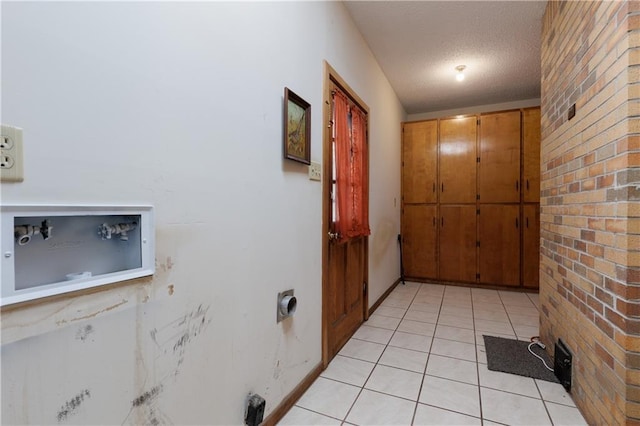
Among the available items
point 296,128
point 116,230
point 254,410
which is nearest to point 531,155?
point 296,128

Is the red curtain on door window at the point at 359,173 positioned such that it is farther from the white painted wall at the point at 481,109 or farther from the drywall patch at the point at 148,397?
the white painted wall at the point at 481,109

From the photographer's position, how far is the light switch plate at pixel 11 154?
613 mm

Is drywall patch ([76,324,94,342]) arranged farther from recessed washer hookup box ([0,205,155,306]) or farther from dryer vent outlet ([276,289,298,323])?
dryer vent outlet ([276,289,298,323])

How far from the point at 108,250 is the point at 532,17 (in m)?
3.45

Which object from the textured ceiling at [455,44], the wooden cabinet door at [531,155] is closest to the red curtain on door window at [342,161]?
the textured ceiling at [455,44]

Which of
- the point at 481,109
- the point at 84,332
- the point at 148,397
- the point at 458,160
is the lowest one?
the point at 148,397

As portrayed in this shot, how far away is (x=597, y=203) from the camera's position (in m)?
1.49

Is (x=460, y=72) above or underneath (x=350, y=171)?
above

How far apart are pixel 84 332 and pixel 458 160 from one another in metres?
4.47

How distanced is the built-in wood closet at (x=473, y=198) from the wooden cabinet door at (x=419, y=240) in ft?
0.05

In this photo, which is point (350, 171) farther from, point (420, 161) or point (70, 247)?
point (420, 161)

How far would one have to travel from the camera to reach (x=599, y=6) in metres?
1.47

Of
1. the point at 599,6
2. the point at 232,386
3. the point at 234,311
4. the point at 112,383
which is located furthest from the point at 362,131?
the point at 112,383

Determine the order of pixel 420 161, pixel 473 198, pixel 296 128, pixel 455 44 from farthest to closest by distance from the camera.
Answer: pixel 420 161 → pixel 473 198 → pixel 455 44 → pixel 296 128
